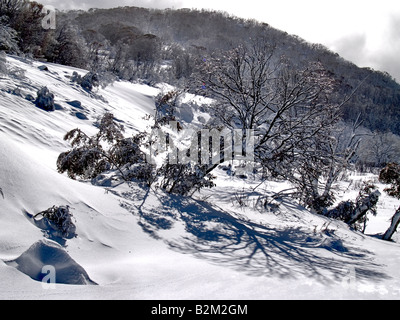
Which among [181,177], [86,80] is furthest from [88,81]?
[181,177]

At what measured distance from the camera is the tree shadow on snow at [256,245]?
2904 millimetres

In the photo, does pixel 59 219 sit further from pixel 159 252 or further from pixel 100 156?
pixel 100 156

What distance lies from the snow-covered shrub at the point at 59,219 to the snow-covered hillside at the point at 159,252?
4.3 inches

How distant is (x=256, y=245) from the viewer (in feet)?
13.2

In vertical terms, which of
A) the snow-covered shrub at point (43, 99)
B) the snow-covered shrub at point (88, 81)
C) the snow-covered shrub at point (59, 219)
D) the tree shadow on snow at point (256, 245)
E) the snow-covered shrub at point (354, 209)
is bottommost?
the snow-covered shrub at point (354, 209)

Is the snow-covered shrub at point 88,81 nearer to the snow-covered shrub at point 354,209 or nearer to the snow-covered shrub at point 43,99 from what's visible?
the snow-covered shrub at point 43,99

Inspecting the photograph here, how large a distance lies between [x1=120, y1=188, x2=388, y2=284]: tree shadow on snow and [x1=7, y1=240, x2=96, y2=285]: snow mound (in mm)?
1490

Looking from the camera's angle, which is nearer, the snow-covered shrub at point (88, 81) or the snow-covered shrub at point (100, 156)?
the snow-covered shrub at point (100, 156)

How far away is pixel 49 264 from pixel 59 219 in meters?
0.75

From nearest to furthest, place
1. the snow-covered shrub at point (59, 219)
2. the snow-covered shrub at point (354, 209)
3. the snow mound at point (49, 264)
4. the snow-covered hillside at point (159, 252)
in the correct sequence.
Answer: the snow mound at point (49, 264) < the snow-covered hillside at point (159, 252) < the snow-covered shrub at point (59, 219) < the snow-covered shrub at point (354, 209)

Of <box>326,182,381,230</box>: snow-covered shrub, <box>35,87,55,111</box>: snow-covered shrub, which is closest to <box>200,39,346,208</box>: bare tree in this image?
<box>326,182,381,230</box>: snow-covered shrub

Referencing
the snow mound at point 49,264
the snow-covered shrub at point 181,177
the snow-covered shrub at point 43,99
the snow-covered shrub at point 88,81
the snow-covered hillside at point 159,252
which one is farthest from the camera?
the snow-covered shrub at point 88,81

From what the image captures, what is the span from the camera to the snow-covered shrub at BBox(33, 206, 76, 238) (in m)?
2.66

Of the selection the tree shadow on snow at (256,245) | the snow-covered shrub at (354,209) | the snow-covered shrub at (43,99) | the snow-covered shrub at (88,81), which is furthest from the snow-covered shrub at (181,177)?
the snow-covered shrub at (88,81)
